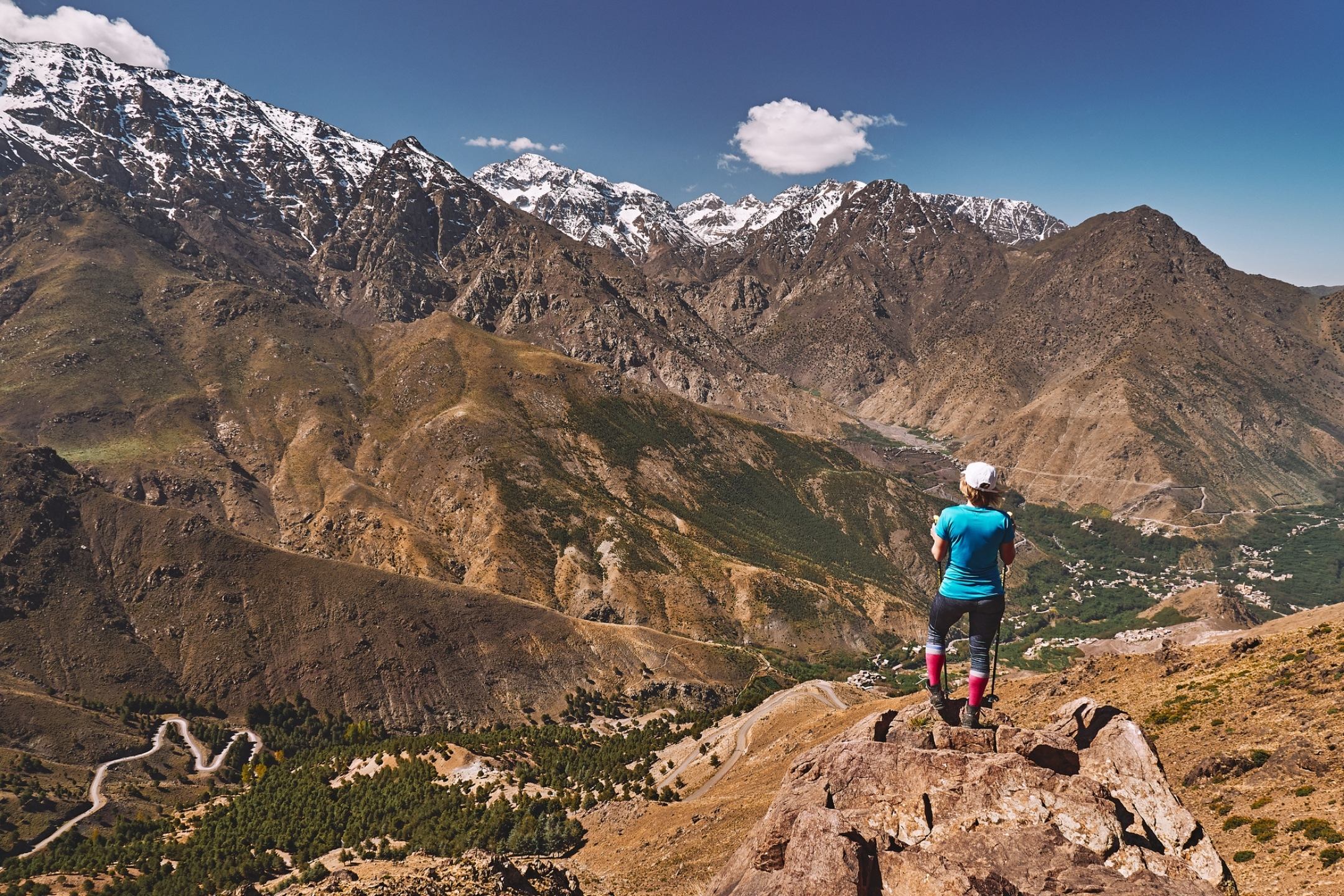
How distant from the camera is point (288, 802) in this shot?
106188 millimetres

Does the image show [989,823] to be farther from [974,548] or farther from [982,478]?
[982,478]

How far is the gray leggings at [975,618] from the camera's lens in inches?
619

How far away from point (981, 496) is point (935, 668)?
180 inches

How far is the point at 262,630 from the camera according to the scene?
168875 millimetres

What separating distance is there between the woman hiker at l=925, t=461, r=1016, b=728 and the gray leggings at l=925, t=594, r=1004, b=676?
14mm

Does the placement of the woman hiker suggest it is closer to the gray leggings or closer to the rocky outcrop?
the gray leggings

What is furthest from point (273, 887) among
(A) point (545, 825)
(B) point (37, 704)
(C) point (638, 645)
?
(C) point (638, 645)

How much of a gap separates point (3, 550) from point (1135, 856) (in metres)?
227

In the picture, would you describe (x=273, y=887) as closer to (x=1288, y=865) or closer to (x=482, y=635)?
(x=1288, y=865)

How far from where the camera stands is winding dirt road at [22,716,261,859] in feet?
373

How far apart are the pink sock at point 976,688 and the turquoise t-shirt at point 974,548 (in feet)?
7.95

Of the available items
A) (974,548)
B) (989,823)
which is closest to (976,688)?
(989,823)

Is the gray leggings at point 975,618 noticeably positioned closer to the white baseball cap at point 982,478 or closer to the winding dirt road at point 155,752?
the white baseball cap at point 982,478

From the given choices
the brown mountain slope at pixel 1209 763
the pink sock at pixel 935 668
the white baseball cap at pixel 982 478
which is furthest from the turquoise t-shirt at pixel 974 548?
the brown mountain slope at pixel 1209 763
